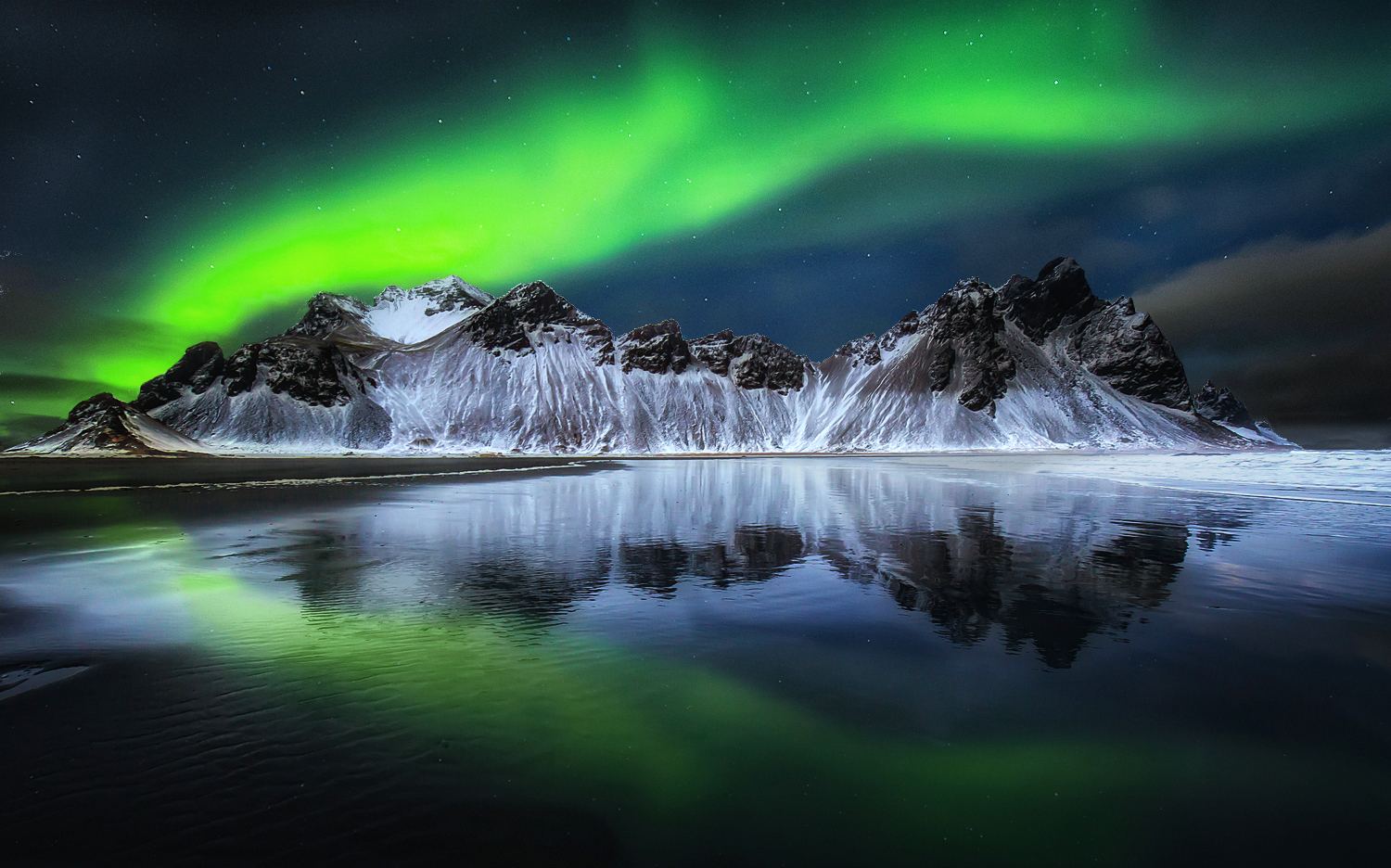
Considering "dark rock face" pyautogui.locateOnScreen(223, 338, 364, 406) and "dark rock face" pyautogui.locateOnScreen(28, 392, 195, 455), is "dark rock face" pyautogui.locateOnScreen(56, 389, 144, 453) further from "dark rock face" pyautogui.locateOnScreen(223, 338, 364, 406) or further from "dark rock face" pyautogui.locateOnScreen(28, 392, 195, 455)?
"dark rock face" pyautogui.locateOnScreen(223, 338, 364, 406)

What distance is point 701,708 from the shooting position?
22.5ft

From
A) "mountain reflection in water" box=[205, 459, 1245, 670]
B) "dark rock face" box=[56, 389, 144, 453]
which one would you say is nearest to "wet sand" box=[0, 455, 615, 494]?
"dark rock face" box=[56, 389, 144, 453]

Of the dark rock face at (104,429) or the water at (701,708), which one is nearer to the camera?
the water at (701,708)

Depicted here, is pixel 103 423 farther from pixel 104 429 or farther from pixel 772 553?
pixel 772 553

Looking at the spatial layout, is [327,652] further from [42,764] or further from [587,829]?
[587,829]

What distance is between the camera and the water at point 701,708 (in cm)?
459

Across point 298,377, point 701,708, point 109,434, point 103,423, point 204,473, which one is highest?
point 298,377

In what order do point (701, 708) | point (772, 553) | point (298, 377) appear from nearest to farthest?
point (701, 708)
point (772, 553)
point (298, 377)

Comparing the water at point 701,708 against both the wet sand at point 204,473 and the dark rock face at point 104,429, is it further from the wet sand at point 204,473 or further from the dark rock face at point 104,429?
the dark rock face at point 104,429

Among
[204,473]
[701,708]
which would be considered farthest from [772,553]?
[204,473]

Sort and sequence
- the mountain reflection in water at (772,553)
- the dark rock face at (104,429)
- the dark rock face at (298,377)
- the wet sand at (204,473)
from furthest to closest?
the dark rock face at (298,377), the dark rock face at (104,429), the wet sand at (204,473), the mountain reflection in water at (772,553)

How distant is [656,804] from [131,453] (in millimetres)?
205393

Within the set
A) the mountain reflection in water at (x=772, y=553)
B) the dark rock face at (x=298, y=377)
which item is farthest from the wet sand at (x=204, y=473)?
the dark rock face at (x=298, y=377)

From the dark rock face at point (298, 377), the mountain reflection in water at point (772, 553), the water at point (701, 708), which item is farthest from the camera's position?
the dark rock face at point (298, 377)
